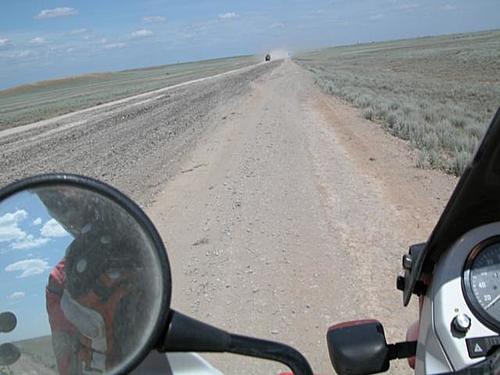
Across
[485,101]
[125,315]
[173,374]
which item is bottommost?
[485,101]

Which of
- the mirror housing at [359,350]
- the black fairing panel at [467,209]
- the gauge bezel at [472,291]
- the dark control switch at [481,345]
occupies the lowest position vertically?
the mirror housing at [359,350]

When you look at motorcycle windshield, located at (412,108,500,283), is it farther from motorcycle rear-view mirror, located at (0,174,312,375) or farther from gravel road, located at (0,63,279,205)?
gravel road, located at (0,63,279,205)

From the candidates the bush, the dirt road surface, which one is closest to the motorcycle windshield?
the dirt road surface

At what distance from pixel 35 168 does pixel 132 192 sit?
6094 mm

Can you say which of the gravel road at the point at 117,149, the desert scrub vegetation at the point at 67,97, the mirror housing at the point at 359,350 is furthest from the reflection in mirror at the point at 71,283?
the desert scrub vegetation at the point at 67,97

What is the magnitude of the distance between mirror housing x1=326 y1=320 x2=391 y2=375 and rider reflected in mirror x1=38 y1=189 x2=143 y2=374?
70 centimetres

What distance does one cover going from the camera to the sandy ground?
5312 mm

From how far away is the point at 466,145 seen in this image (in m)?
12.6

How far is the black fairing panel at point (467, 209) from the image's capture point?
1.64 meters

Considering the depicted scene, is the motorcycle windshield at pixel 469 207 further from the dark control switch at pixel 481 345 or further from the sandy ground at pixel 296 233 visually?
the sandy ground at pixel 296 233

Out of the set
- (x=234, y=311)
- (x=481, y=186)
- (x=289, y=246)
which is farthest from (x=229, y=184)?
(x=481, y=186)

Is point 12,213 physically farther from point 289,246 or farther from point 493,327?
point 289,246

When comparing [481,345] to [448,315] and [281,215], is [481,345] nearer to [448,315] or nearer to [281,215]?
[448,315]

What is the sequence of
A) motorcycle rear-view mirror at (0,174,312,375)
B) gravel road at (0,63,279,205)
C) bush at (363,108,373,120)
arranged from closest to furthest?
1. motorcycle rear-view mirror at (0,174,312,375)
2. gravel road at (0,63,279,205)
3. bush at (363,108,373,120)
